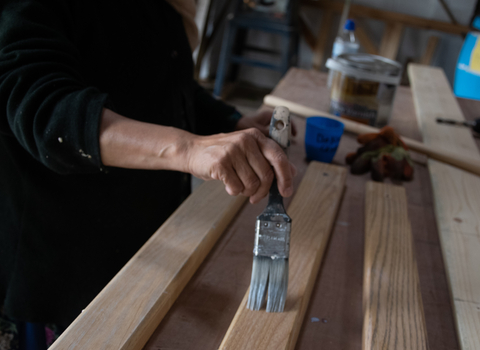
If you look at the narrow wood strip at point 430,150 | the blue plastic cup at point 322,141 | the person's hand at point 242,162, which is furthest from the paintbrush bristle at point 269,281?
the narrow wood strip at point 430,150

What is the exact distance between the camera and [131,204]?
1.10m

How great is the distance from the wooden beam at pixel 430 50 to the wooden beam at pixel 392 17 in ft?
0.42

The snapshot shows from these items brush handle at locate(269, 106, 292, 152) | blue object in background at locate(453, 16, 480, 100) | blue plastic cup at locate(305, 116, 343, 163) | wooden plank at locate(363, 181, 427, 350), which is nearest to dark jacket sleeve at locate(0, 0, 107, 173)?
brush handle at locate(269, 106, 292, 152)

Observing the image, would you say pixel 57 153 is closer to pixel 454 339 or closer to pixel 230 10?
pixel 454 339

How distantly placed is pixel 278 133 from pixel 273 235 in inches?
6.9

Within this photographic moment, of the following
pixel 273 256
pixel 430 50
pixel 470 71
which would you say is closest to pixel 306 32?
pixel 430 50

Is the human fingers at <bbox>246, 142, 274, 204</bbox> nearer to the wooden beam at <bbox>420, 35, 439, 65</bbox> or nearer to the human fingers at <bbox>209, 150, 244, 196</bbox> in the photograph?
the human fingers at <bbox>209, 150, 244, 196</bbox>

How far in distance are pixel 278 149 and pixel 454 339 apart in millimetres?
465

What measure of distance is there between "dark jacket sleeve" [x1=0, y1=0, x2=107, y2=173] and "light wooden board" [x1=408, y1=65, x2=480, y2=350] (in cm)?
73

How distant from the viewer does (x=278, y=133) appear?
72 cm

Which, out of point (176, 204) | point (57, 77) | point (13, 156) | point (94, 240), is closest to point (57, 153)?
point (57, 77)

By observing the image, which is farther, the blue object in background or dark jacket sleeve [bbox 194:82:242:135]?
the blue object in background

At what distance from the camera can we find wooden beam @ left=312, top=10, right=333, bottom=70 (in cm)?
464

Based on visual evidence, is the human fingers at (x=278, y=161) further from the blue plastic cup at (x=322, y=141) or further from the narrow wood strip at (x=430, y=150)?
the narrow wood strip at (x=430, y=150)
